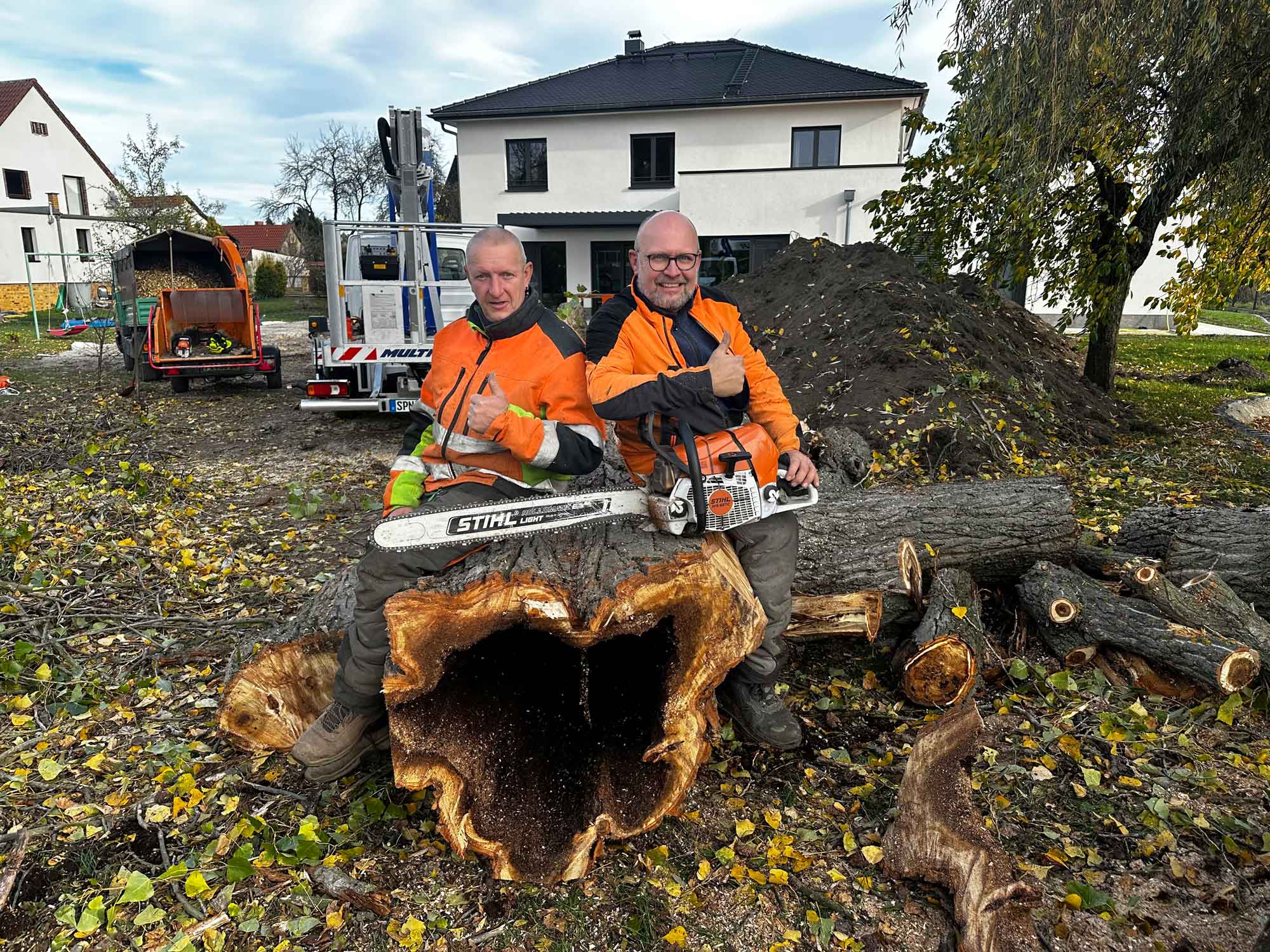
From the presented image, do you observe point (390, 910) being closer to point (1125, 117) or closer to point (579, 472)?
point (579, 472)

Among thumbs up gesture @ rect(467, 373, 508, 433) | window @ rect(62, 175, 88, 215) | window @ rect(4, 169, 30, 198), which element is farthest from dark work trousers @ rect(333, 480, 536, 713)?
window @ rect(62, 175, 88, 215)

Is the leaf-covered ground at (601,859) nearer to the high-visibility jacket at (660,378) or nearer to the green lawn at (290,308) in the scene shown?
the high-visibility jacket at (660,378)

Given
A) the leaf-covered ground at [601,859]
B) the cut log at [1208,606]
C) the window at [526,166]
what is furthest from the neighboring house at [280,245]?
the cut log at [1208,606]

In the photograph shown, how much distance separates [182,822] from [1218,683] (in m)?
4.00

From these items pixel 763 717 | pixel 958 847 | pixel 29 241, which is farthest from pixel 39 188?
pixel 958 847

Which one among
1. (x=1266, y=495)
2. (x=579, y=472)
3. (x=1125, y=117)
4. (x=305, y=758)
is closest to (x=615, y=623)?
(x=579, y=472)

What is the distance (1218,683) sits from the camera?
315 centimetres

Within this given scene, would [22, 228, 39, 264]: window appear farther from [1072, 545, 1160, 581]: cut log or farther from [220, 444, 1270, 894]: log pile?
[1072, 545, 1160, 581]: cut log

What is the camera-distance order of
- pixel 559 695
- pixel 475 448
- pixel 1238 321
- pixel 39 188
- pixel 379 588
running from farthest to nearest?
1. pixel 39 188
2. pixel 1238 321
3. pixel 559 695
4. pixel 475 448
5. pixel 379 588

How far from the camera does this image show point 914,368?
7438mm

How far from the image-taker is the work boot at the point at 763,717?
3135mm

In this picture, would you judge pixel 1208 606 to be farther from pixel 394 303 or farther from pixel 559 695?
pixel 394 303

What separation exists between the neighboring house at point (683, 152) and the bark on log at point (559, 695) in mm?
18152

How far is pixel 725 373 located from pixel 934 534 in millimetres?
1843
